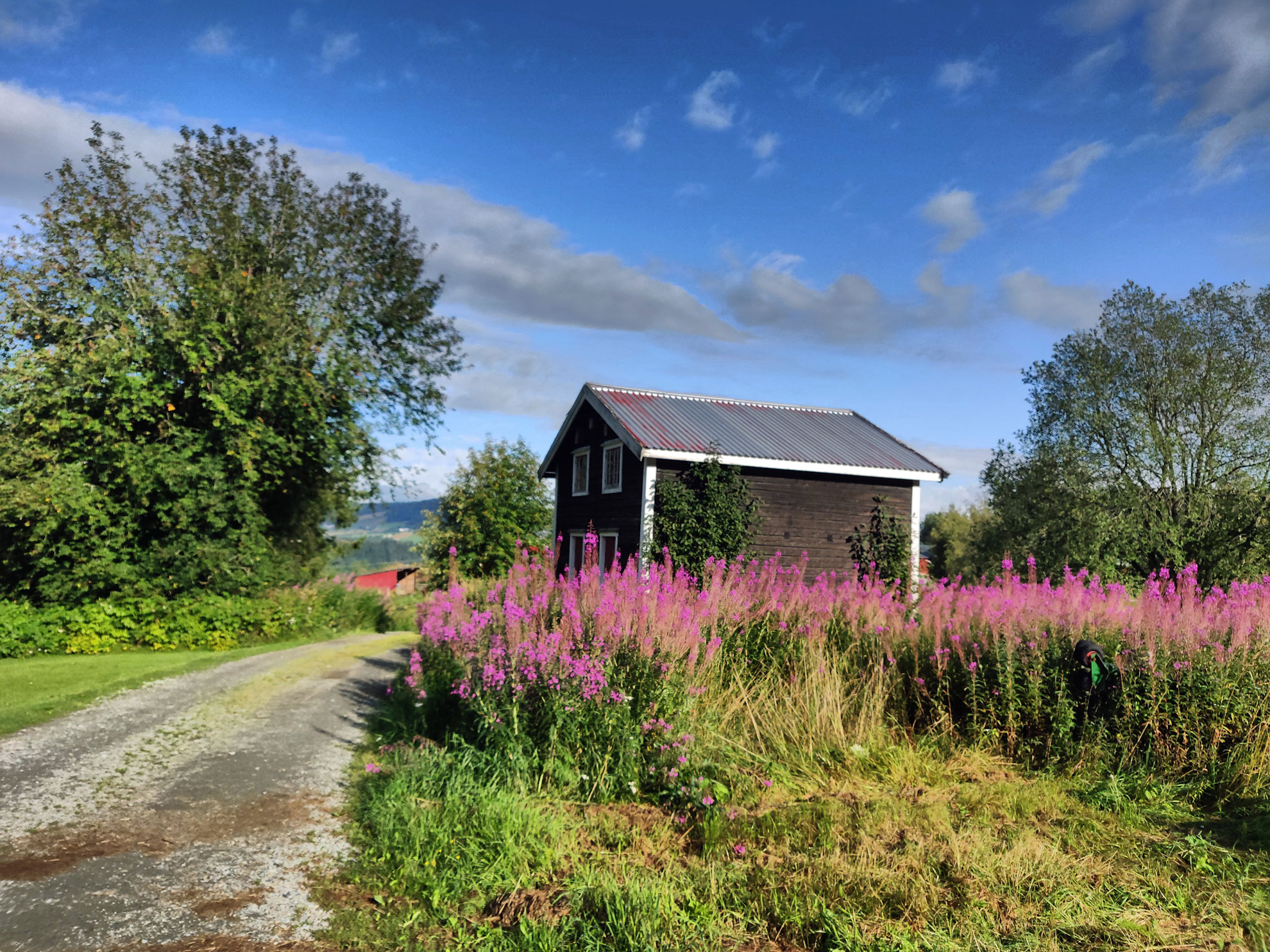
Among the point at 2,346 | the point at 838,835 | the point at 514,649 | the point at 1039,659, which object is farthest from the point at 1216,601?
the point at 2,346

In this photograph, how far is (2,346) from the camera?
17.3 meters

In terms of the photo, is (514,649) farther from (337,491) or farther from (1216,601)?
(337,491)

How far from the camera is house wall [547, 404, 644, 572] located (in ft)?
63.5

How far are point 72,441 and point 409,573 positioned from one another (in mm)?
42065

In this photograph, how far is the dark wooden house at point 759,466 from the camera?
19.0 m

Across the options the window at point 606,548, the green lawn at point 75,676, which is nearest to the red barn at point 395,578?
the window at point 606,548

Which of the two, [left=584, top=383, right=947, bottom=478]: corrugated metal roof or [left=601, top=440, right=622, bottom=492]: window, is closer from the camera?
[left=584, top=383, right=947, bottom=478]: corrugated metal roof

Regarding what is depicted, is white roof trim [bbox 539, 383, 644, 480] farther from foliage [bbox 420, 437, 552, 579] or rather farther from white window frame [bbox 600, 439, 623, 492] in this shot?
foliage [bbox 420, 437, 552, 579]

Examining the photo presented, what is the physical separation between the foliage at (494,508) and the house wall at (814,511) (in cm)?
1838

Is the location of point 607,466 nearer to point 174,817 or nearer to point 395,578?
point 174,817

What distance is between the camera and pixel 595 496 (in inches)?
861

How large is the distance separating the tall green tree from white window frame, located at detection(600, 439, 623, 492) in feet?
20.4

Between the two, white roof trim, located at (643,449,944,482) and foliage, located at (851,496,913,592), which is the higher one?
white roof trim, located at (643,449,944,482)

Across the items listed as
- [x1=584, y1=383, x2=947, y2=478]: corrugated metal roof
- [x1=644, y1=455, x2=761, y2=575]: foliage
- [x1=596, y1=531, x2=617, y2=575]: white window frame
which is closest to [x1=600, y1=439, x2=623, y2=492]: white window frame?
[x1=584, y1=383, x2=947, y2=478]: corrugated metal roof
